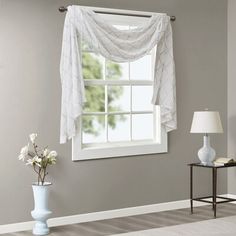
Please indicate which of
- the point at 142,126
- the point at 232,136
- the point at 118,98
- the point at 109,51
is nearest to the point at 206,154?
the point at 142,126

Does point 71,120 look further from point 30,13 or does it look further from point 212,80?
point 212,80

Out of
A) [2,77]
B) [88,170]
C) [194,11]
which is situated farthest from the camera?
[194,11]

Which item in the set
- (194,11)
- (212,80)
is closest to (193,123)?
(212,80)

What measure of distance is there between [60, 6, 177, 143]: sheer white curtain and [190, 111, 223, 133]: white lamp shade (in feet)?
0.98

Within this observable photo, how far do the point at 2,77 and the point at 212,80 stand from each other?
2769mm

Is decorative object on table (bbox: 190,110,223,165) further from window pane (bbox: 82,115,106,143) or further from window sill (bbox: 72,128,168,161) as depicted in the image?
window pane (bbox: 82,115,106,143)

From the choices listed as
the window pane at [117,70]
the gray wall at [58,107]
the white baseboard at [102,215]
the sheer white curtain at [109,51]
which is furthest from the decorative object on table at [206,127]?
the window pane at [117,70]

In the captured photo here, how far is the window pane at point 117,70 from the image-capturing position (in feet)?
22.0

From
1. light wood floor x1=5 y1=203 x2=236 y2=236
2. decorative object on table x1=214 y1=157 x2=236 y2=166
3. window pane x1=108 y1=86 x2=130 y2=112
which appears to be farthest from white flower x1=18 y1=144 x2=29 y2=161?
decorative object on table x1=214 y1=157 x2=236 y2=166

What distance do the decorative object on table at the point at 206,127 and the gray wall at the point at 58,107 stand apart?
40cm

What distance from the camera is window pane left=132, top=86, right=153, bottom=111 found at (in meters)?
6.88

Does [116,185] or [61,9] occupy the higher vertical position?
[61,9]

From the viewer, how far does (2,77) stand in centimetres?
583

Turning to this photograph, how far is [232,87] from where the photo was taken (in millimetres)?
7500
